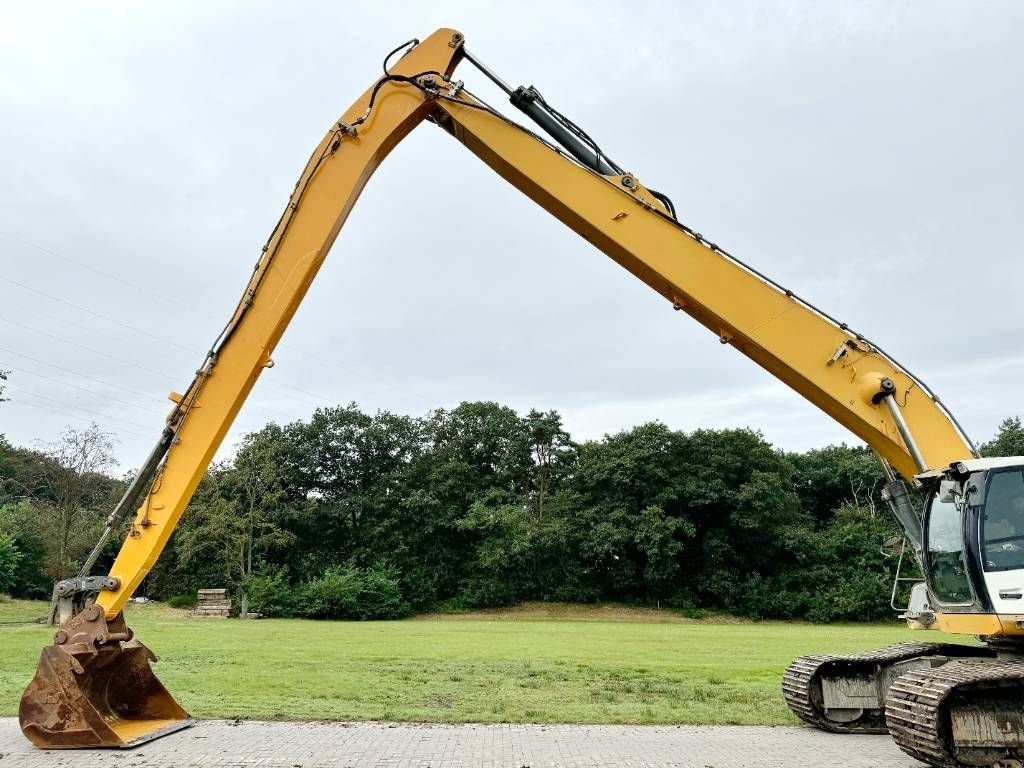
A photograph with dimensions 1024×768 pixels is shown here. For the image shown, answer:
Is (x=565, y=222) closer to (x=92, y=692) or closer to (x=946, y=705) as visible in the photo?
(x=946, y=705)

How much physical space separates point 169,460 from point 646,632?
22833mm

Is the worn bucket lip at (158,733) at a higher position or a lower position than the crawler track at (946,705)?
lower

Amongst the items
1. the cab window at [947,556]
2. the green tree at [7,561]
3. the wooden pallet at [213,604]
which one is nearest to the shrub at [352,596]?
the wooden pallet at [213,604]

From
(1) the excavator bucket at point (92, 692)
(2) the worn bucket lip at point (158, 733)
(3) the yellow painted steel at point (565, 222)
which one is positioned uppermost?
(3) the yellow painted steel at point (565, 222)

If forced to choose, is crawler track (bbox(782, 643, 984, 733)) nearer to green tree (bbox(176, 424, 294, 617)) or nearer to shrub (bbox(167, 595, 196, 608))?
green tree (bbox(176, 424, 294, 617))

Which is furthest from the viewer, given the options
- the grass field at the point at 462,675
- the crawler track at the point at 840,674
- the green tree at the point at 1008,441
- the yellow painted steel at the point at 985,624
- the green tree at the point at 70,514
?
the green tree at the point at 1008,441

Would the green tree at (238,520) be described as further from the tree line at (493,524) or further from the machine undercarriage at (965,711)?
Answer: the machine undercarriage at (965,711)

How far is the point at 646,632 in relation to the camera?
28.0 m

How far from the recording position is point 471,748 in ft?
25.3

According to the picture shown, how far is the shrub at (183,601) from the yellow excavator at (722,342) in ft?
110

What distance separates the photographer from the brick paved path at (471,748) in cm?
706

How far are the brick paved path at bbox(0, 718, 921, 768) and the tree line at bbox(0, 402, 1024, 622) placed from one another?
3044 centimetres

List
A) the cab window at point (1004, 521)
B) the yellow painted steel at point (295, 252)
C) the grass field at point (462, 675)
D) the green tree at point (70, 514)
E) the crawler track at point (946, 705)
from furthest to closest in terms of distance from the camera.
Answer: the green tree at point (70, 514), the grass field at point (462, 675), the yellow painted steel at point (295, 252), the cab window at point (1004, 521), the crawler track at point (946, 705)

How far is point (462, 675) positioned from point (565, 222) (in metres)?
8.55
